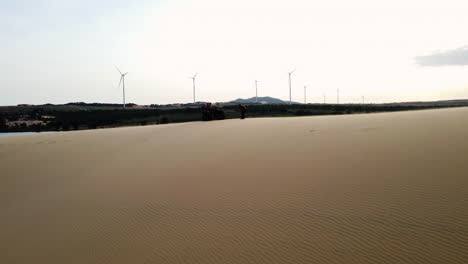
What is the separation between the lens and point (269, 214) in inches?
188

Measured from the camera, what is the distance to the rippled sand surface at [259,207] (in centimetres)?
380

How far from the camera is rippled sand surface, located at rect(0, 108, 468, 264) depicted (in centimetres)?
380

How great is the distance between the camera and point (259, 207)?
507 centimetres

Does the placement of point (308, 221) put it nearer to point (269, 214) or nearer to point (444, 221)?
point (269, 214)

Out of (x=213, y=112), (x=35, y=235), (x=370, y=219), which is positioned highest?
(x=213, y=112)

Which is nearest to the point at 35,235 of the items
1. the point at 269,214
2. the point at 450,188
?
the point at 269,214

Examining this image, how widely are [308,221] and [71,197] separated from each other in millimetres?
4696

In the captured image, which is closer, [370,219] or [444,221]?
[444,221]

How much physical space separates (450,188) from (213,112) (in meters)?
20.2

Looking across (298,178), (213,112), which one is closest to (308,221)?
(298,178)

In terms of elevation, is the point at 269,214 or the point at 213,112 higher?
the point at 213,112

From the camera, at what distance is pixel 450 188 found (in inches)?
187

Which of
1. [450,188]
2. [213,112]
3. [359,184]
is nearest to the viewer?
[450,188]

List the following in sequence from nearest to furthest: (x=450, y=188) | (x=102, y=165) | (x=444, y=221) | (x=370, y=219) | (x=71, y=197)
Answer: (x=444, y=221) < (x=370, y=219) < (x=450, y=188) < (x=71, y=197) < (x=102, y=165)
